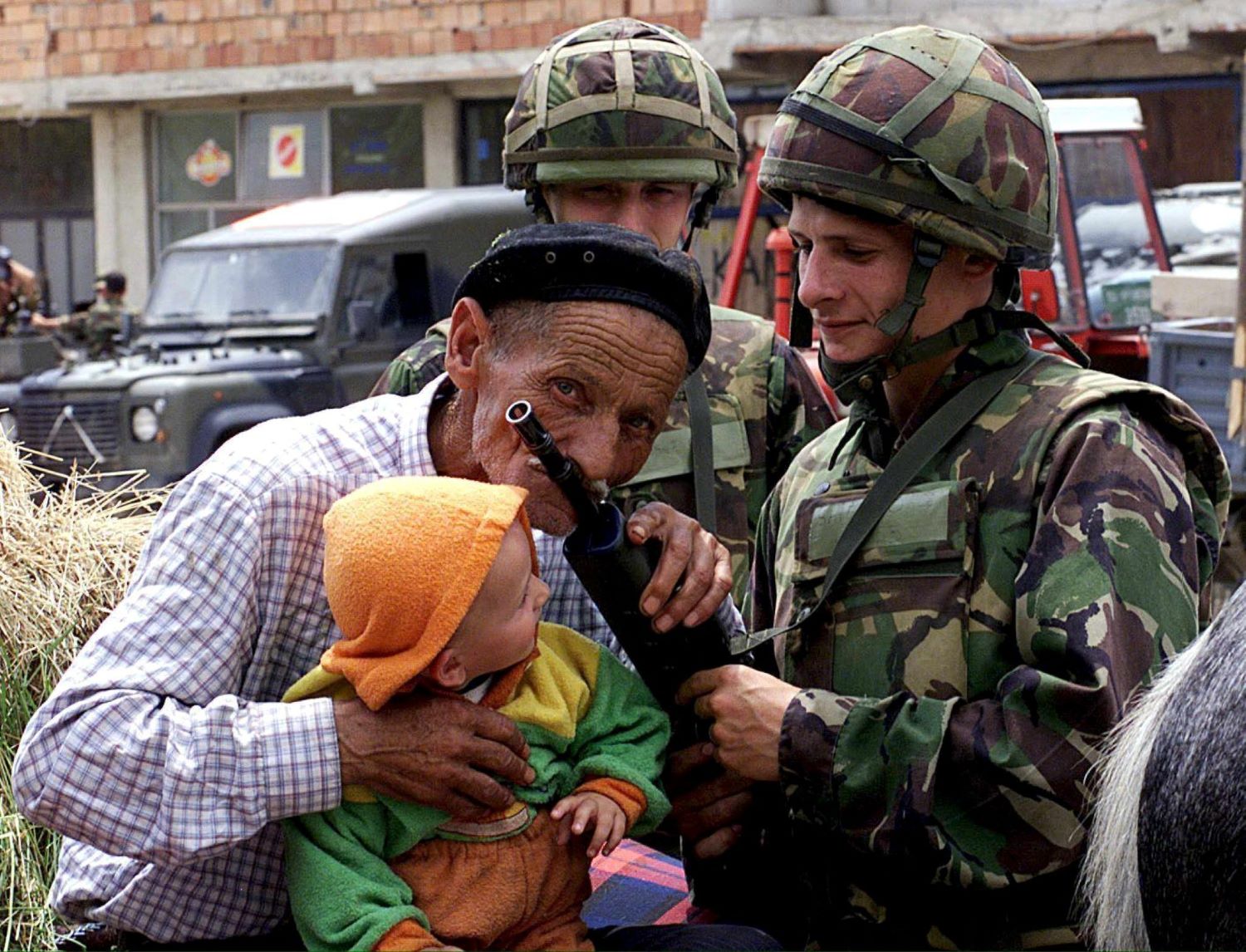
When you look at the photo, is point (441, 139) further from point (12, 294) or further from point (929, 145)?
point (929, 145)

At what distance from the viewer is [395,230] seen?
11.6 metres

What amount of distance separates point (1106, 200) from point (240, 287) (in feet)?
18.5

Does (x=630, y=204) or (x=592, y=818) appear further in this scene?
(x=630, y=204)

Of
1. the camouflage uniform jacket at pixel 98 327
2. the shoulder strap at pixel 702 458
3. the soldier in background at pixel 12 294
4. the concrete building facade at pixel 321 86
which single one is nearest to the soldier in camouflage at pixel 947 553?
the shoulder strap at pixel 702 458

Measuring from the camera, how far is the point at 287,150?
1969 cm

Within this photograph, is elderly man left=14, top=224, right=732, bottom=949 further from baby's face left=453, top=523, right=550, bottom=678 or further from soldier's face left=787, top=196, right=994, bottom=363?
soldier's face left=787, top=196, right=994, bottom=363

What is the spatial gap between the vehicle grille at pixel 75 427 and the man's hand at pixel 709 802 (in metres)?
8.78

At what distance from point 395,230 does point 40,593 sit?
8216 millimetres

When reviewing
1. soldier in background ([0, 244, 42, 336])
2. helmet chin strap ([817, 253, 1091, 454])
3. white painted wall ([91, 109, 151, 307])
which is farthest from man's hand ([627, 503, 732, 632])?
white painted wall ([91, 109, 151, 307])

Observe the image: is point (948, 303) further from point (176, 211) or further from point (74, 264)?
point (74, 264)

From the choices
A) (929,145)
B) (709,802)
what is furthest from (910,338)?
(709,802)

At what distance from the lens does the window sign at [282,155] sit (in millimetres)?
19594

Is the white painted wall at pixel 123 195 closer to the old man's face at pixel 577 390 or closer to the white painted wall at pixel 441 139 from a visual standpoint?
the white painted wall at pixel 441 139

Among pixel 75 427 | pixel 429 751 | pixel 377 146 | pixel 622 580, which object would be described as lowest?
pixel 75 427
